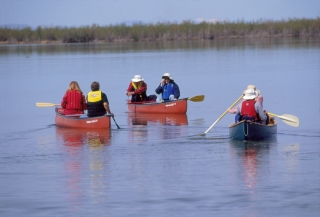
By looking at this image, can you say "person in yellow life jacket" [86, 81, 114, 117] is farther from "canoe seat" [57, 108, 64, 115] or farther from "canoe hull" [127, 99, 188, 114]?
"canoe hull" [127, 99, 188, 114]

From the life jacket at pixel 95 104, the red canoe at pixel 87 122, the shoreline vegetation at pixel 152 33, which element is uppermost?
the shoreline vegetation at pixel 152 33

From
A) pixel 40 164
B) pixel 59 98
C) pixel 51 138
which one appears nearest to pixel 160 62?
pixel 59 98

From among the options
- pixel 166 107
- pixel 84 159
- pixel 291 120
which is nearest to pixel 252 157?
pixel 84 159

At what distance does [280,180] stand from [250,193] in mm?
1021

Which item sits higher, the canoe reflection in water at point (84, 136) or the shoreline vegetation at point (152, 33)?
the shoreline vegetation at point (152, 33)

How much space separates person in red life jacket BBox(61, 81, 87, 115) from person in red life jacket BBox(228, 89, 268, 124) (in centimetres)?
450

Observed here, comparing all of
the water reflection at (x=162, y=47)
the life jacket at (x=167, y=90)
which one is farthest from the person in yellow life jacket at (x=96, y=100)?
the water reflection at (x=162, y=47)

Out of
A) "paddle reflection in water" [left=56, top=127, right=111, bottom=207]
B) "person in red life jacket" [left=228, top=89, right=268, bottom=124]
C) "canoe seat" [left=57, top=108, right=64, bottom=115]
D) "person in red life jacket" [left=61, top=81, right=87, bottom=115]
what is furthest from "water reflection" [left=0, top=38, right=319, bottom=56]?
"person in red life jacket" [left=228, top=89, right=268, bottom=124]

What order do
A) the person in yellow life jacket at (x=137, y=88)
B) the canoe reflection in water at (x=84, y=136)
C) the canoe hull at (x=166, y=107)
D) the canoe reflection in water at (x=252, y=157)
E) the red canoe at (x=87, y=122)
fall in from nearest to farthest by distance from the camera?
the canoe reflection in water at (x=252, y=157) < the canoe reflection in water at (x=84, y=136) < the red canoe at (x=87, y=122) < the canoe hull at (x=166, y=107) < the person in yellow life jacket at (x=137, y=88)

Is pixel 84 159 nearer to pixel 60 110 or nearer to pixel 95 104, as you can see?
pixel 95 104

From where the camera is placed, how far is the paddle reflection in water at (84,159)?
11.5 metres

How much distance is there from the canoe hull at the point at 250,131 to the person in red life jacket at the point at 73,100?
426cm

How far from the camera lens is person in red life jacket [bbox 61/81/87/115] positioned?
17.9m

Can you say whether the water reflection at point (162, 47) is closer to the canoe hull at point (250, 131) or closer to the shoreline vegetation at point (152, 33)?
the shoreline vegetation at point (152, 33)
